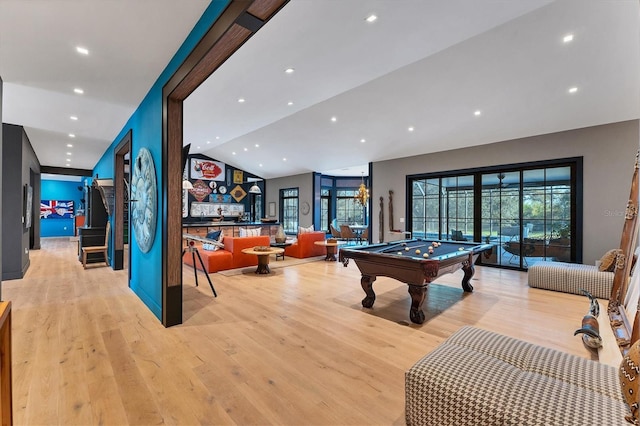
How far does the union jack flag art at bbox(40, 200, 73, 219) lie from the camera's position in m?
13.6

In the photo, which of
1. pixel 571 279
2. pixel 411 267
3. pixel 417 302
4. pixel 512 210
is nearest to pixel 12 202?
pixel 411 267

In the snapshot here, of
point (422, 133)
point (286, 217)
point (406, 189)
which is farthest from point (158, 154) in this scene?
point (286, 217)

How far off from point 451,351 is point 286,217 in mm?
12400

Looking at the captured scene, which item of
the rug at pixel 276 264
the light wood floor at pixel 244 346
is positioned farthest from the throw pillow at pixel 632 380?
the rug at pixel 276 264

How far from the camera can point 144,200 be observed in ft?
12.4

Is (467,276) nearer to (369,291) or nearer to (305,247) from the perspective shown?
(369,291)

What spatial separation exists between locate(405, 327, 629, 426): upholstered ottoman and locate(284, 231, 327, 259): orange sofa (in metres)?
6.01

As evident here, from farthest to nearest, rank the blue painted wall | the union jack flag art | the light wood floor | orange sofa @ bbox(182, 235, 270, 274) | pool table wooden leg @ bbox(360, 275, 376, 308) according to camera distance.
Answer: the blue painted wall < the union jack flag art < orange sofa @ bbox(182, 235, 270, 274) < pool table wooden leg @ bbox(360, 275, 376, 308) < the light wood floor

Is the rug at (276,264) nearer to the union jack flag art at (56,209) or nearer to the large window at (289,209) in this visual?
the large window at (289,209)

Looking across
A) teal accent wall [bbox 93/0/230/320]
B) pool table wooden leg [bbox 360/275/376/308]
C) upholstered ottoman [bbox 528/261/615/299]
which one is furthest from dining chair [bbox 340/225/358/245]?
teal accent wall [bbox 93/0/230/320]

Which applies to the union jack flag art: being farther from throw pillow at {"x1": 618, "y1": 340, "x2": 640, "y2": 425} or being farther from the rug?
throw pillow at {"x1": 618, "y1": 340, "x2": 640, "y2": 425}

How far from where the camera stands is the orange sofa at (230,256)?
584 cm

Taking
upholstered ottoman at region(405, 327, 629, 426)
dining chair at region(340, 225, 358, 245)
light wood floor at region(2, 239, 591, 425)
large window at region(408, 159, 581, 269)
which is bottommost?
light wood floor at region(2, 239, 591, 425)

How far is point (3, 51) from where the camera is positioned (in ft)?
9.26
